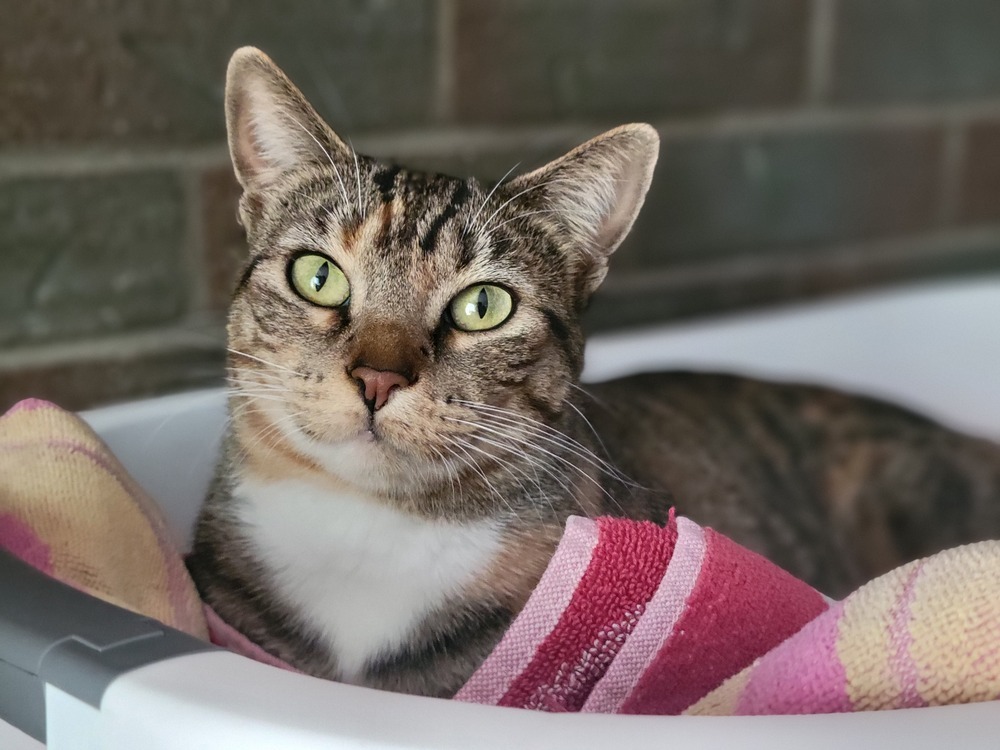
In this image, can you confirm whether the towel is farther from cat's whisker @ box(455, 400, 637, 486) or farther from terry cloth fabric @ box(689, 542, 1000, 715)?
cat's whisker @ box(455, 400, 637, 486)

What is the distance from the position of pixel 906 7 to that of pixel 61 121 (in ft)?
4.89

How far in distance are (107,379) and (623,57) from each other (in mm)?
901

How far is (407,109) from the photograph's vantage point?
5.28ft

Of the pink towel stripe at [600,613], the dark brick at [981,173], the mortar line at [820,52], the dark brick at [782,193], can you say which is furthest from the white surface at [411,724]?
the dark brick at [981,173]

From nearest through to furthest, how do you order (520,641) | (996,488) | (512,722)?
(512,722) → (520,641) → (996,488)

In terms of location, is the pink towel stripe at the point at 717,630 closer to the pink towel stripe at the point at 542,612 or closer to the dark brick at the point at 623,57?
the pink towel stripe at the point at 542,612

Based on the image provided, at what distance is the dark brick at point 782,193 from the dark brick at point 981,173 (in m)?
0.08

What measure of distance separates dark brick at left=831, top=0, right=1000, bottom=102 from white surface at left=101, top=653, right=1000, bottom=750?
1660 mm

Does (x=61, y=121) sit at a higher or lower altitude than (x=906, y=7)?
lower

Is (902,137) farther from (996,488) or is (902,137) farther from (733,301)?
(996,488)

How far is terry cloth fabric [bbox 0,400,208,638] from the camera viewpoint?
2.59 ft

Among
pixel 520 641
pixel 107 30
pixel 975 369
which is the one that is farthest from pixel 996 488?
pixel 107 30

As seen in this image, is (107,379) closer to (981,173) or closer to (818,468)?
(818,468)

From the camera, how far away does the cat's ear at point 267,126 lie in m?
0.82
